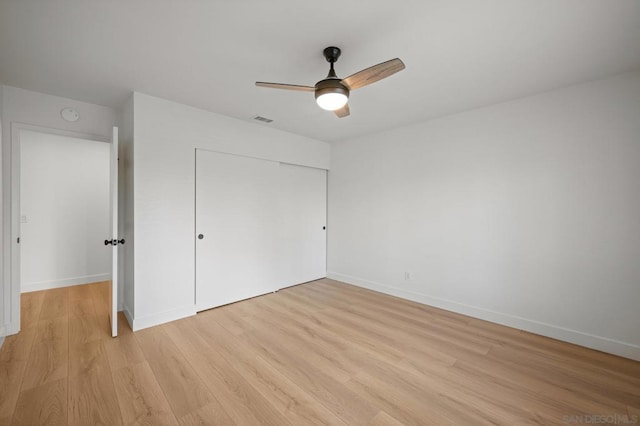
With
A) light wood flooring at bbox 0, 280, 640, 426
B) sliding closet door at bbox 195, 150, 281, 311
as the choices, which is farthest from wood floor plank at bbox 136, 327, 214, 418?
sliding closet door at bbox 195, 150, 281, 311

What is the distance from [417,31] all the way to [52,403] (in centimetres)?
353

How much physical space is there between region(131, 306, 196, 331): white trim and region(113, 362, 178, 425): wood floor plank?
2.46 ft

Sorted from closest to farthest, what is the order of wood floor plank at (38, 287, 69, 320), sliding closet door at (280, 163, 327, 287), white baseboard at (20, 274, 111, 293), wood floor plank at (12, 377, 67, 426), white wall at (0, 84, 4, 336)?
wood floor plank at (12, 377, 67, 426) < white wall at (0, 84, 4, 336) < wood floor plank at (38, 287, 69, 320) < white baseboard at (20, 274, 111, 293) < sliding closet door at (280, 163, 327, 287)

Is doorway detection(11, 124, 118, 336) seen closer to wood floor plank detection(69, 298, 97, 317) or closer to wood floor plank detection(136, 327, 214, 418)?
wood floor plank detection(69, 298, 97, 317)

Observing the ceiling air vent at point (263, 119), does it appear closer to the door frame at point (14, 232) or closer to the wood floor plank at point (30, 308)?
the door frame at point (14, 232)

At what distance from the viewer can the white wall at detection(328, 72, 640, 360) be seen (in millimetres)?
2412

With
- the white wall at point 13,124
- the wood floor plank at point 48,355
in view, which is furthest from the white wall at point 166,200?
the white wall at point 13,124

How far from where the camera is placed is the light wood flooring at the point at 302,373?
1.70 meters

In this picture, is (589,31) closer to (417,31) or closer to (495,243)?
(417,31)

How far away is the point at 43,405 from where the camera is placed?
174cm

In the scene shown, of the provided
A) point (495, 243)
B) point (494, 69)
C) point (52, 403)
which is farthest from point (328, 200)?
point (52, 403)

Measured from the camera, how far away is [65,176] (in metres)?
4.29

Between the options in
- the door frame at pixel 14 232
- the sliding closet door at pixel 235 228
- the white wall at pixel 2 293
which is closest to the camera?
the white wall at pixel 2 293

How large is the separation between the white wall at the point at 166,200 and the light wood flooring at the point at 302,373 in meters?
0.33
